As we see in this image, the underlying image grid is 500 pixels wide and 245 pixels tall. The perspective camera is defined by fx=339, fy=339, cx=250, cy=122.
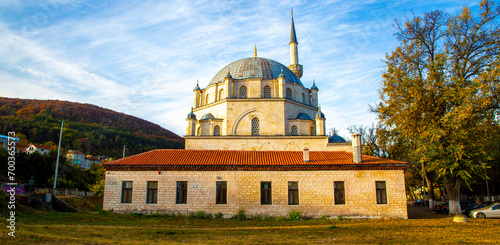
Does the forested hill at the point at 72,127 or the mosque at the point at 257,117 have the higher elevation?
the forested hill at the point at 72,127

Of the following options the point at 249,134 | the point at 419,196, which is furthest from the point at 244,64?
the point at 419,196

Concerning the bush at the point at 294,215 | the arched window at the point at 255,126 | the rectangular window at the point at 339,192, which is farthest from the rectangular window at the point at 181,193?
the arched window at the point at 255,126

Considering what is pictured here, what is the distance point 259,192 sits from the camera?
1820cm

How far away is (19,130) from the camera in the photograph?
223 ft

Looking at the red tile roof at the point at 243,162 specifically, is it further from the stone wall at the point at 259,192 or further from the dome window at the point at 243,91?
the dome window at the point at 243,91

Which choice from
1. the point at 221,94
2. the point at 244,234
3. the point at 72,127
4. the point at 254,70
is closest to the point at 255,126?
the point at 221,94

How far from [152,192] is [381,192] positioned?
12.4m

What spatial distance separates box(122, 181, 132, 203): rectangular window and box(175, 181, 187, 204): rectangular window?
2606mm

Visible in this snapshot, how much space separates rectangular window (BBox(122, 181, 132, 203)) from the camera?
18405mm

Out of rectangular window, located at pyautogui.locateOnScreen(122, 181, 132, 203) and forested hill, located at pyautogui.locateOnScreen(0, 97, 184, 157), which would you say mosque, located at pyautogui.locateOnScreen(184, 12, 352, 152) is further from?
forested hill, located at pyautogui.locateOnScreen(0, 97, 184, 157)

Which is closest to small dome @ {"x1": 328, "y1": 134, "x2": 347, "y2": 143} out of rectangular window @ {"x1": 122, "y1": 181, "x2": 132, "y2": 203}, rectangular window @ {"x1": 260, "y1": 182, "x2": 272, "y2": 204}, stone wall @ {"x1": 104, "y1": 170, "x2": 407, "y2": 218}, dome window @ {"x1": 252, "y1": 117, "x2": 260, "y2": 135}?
dome window @ {"x1": 252, "y1": 117, "x2": 260, "y2": 135}

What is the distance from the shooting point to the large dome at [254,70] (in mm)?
32625

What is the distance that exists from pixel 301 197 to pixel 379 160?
5057 millimetres

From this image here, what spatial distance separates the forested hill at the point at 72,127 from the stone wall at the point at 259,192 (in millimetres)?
57302
